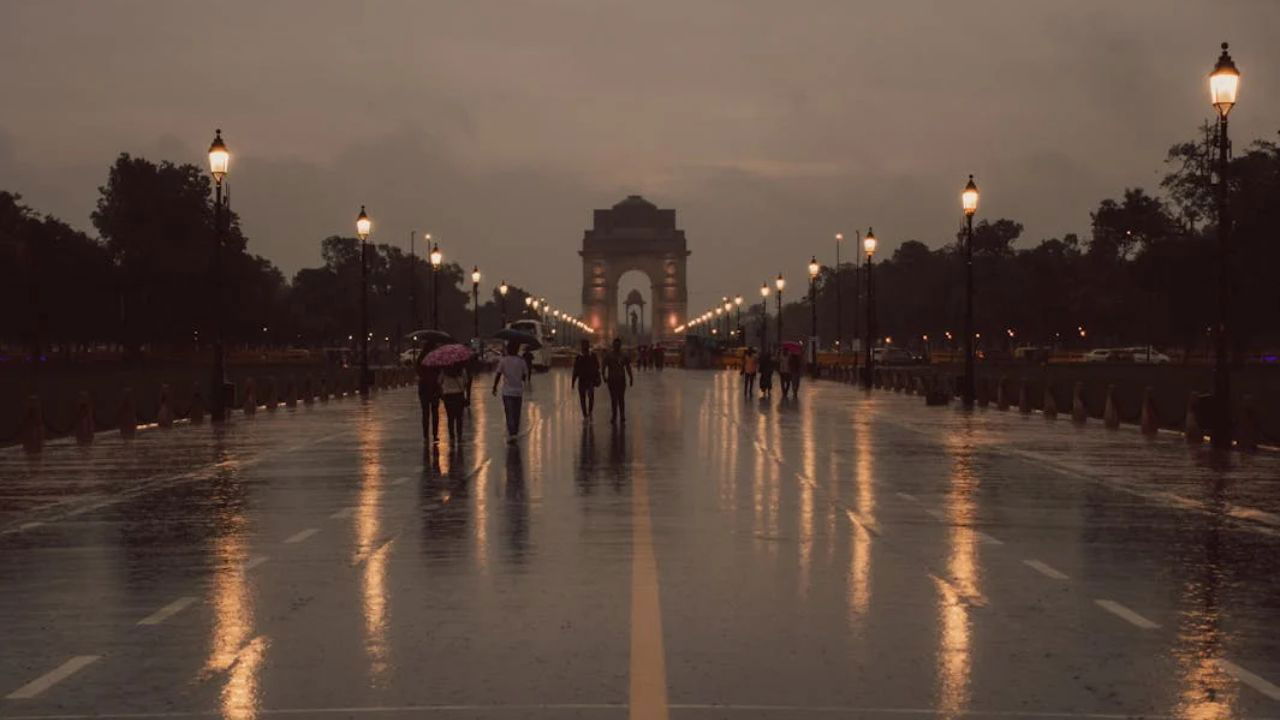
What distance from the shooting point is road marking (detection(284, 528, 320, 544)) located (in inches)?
594

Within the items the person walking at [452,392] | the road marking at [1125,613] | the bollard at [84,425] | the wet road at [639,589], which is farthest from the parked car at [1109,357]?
the road marking at [1125,613]

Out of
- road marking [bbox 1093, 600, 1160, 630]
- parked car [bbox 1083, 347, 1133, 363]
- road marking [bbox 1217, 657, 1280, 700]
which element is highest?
parked car [bbox 1083, 347, 1133, 363]

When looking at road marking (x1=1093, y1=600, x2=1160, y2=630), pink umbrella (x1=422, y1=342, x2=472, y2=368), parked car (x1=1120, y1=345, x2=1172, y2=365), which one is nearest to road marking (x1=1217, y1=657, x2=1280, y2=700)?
road marking (x1=1093, y1=600, x2=1160, y2=630)

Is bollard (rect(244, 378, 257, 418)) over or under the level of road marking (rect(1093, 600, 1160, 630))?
over

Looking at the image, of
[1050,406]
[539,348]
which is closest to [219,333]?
[1050,406]

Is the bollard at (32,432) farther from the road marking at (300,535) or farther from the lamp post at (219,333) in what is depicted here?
the road marking at (300,535)

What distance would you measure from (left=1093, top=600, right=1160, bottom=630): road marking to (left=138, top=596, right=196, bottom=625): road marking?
18.9ft

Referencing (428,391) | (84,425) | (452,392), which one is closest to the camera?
(452,392)

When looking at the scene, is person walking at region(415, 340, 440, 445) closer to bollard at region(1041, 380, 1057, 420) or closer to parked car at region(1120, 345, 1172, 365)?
bollard at region(1041, 380, 1057, 420)

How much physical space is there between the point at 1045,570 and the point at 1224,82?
18.0 metres

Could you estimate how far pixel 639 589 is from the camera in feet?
39.1

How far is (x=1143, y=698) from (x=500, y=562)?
6289mm

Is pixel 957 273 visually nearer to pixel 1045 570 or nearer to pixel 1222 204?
pixel 1222 204

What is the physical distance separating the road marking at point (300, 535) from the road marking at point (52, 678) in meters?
5.72
